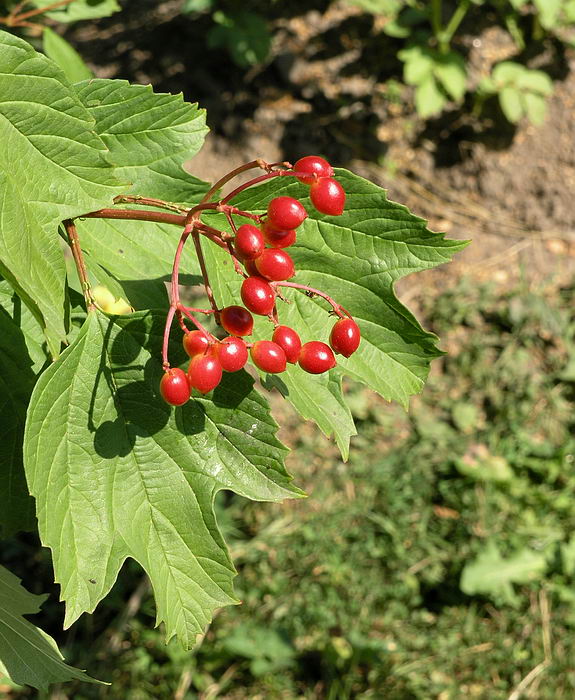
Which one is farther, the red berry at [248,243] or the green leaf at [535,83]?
the green leaf at [535,83]

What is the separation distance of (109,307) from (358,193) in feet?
2.36

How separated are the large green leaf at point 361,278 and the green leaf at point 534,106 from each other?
287 cm

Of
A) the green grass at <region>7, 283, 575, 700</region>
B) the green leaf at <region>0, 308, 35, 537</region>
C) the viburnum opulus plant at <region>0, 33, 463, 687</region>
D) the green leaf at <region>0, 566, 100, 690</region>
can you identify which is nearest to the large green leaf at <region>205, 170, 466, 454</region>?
the viburnum opulus plant at <region>0, 33, 463, 687</region>

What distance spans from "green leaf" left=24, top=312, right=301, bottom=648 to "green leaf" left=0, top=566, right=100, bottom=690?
0.63 feet

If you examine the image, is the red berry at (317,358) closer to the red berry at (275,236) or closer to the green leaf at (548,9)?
the red berry at (275,236)

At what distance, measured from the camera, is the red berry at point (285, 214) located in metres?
1.11

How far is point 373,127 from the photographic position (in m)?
4.29

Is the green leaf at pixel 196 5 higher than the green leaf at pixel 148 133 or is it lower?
lower

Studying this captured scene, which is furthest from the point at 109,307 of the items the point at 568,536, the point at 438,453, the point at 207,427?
the point at 568,536

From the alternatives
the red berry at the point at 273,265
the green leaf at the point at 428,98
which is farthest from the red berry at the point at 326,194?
the green leaf at the point at 428,98

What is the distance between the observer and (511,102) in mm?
3916

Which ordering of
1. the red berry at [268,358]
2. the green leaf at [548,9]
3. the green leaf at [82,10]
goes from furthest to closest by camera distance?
the green leaf at [548,9], the green leaf at [82,10], the red berry at [268,358]

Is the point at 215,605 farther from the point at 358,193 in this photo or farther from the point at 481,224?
the point at 481,224

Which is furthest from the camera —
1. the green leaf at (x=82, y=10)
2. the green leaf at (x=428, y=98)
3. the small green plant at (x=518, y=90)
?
the small green plant at (x=518, y=90)
